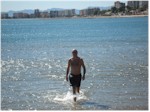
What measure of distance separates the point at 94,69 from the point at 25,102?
240 inches

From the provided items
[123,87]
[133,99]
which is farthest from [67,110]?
[123,87]

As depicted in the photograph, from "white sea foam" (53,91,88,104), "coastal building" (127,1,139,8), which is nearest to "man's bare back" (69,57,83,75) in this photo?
"white sea foam" (53,91,88,104)

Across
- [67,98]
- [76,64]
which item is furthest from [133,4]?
[76,64]

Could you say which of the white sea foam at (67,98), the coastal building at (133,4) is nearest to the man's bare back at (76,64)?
the white sea foam at (67,98)

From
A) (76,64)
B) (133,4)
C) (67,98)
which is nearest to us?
(76,64)

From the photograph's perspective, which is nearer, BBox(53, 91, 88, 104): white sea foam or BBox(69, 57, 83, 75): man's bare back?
BBox(69, 57, 83, 75): man's bare back

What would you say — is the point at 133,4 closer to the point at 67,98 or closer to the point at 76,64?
the point at 67,98

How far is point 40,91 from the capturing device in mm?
12258

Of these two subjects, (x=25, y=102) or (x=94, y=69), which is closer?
(x=25, y=102)

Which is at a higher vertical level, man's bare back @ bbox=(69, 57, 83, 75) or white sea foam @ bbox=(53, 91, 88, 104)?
man's bare back @ bbox=(69, 57, 83, 75)

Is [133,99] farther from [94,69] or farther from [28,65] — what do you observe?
[28,65]

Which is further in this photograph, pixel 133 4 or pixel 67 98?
pixel 133 4

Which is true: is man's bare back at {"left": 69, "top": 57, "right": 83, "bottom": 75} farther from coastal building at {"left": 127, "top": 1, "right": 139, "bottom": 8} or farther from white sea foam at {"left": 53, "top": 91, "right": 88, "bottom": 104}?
coastal building at {"left": 127, "top": 1, "right": 139, "bottom": 8}

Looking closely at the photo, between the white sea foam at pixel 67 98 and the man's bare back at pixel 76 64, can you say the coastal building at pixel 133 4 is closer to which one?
the white sea foam at pixel 67 98
